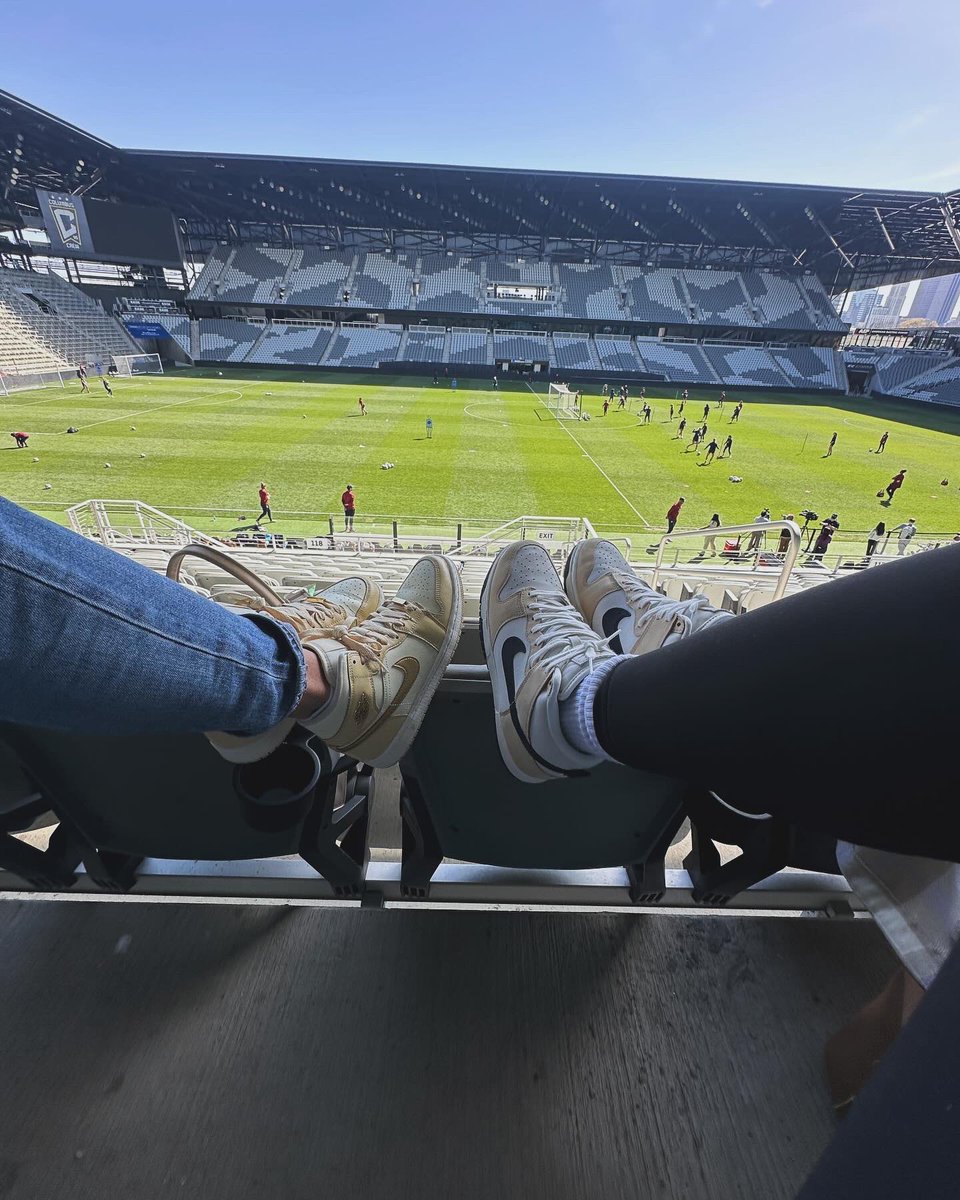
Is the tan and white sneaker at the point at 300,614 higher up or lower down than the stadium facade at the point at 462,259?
lower down

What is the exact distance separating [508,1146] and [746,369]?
149 feet

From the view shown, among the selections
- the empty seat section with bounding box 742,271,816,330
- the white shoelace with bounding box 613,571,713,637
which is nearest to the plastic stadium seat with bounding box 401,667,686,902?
the white shoelace with bounding box 613,571,713,637

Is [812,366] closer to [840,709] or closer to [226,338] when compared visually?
[226,338]

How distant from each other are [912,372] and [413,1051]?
5188cm

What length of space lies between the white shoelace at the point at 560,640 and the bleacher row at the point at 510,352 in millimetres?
38764

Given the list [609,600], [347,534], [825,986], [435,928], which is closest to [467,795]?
[435,928]

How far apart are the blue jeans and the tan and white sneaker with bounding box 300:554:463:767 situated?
152mm

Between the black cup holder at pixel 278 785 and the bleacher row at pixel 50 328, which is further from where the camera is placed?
the bleacher row at pixel 50 328

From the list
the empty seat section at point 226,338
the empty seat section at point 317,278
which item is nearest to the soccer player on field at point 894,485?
the empty seat section at point 226,338

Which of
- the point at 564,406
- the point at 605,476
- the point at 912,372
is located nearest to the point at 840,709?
the point at 605,476

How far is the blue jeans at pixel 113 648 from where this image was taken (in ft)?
2.31

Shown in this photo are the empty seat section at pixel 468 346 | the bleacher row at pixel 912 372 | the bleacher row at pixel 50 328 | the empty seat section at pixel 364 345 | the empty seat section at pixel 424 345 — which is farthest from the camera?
the empty seat section at pixel 468 346

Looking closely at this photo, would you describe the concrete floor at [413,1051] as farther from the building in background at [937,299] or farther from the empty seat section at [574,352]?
the building in background at [937,299]

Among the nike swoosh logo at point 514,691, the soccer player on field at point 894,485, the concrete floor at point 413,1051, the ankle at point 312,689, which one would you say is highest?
the ankle at point 312,689
